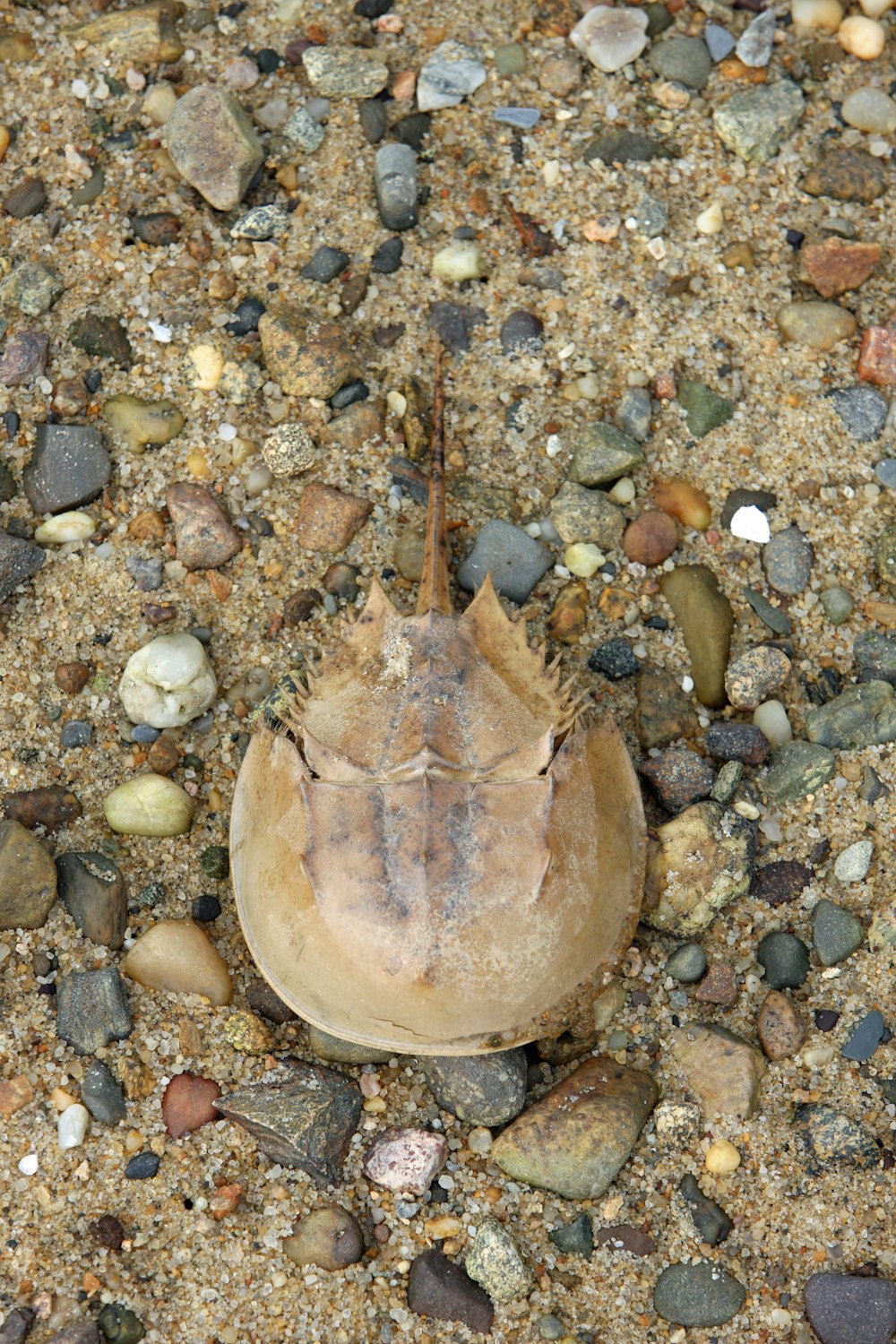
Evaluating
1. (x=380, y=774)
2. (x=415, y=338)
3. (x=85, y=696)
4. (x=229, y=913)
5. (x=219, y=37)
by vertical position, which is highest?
(x=219, y=37)

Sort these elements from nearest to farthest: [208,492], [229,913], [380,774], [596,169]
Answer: [380,774], [229,913], [208,492], [596,169]

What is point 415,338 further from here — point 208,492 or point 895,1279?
point 895,1279

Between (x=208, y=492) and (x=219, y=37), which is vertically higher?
(x=219, y=37)

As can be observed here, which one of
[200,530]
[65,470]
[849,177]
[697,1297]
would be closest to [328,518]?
[200,530]

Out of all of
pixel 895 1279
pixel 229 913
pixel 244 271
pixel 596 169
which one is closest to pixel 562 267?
pixel 596 169

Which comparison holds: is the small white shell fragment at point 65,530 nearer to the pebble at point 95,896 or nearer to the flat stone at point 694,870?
the pebble at point 95,896

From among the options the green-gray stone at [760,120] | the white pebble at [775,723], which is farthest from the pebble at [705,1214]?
the green-gray stone at [760,120]
